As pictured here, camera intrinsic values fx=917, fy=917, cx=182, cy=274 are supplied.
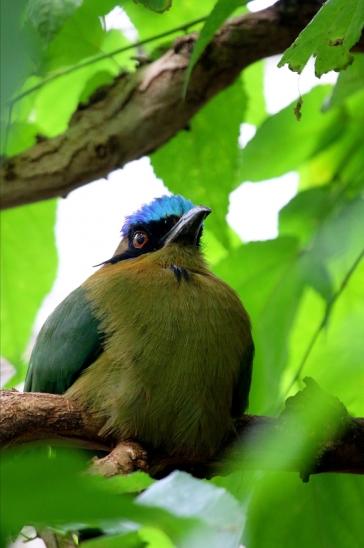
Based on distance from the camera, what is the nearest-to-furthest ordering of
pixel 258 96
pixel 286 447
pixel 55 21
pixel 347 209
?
pixel 286 447, pixel 55 21, pixel 347 209, pixel 258 96

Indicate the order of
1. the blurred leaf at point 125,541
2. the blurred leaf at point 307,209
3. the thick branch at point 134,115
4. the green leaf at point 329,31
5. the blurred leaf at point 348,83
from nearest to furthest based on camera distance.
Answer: the green leaf at point 329,31
the blurred leaf at point 125,541
the blurred leaf at point 348,83
the blurred leaf at point 307,209
the thick branch at point 134,115

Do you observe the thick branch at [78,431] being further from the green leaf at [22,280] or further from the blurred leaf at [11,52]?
the blurred leaf at [11,52]

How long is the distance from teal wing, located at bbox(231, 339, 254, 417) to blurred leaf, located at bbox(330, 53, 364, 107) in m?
0.88

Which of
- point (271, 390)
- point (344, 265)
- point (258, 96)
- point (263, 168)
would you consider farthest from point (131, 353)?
point (258, 96)

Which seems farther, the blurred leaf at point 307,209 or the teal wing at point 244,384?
the blurred leaf at point 307,209

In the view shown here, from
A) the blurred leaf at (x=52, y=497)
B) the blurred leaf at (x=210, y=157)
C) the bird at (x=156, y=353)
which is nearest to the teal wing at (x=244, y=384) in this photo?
the bird at (x=156, y=353)

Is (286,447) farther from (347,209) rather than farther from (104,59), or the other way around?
(104,59)

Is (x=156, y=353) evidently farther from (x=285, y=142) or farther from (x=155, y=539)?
(x=285, y=142)

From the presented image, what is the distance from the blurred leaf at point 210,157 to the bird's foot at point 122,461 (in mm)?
916

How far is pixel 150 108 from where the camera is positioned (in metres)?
3.57

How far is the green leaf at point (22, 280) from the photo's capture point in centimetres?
338

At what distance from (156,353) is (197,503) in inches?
75.1

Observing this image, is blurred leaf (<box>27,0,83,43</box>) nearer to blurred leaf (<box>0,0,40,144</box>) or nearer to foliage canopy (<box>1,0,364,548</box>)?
foliage canopy (<box>1,0,364,548</box>)

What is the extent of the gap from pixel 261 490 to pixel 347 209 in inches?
40.9
